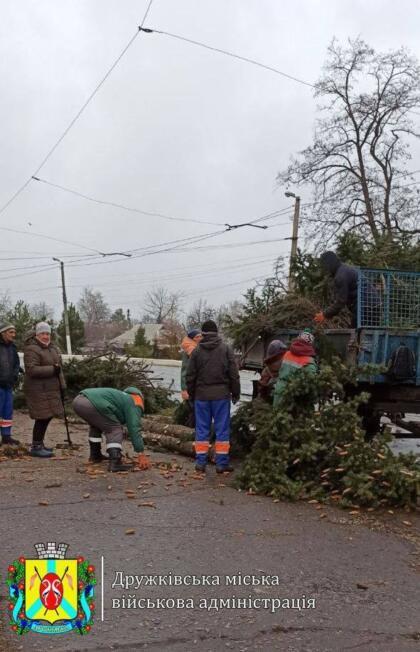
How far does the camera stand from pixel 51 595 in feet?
A: 12.1

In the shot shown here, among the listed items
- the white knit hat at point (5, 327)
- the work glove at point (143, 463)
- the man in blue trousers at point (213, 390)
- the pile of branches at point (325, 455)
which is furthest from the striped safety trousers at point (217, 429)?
the white knit hat at point (5, 327)

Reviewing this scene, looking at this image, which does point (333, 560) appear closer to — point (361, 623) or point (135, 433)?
point (361, 623)

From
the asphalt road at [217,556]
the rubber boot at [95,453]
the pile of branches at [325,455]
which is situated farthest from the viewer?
the rubber boot at [95,453]

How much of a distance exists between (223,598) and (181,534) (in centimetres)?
115

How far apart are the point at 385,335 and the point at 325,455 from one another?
149cm

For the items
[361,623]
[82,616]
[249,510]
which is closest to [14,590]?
[82,616]

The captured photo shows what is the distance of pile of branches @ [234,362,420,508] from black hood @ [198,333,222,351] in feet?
3.06

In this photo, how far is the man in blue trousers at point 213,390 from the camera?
7.16 metres

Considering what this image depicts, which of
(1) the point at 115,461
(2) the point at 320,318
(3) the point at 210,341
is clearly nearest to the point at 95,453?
(1) the point at 115,461

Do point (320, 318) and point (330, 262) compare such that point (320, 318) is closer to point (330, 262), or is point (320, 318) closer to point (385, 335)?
point (330, 262)

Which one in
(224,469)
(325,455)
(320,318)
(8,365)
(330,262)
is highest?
(330,262)

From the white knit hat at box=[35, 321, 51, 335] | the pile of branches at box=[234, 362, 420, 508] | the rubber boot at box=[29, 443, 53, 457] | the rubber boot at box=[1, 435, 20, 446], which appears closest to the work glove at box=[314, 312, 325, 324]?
the pile of branches at box=[234, 362, 420, 508]

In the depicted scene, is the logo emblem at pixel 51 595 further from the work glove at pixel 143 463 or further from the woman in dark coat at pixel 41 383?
the woman in dark coat at pixel 41 383

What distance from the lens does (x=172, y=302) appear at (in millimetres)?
90438
